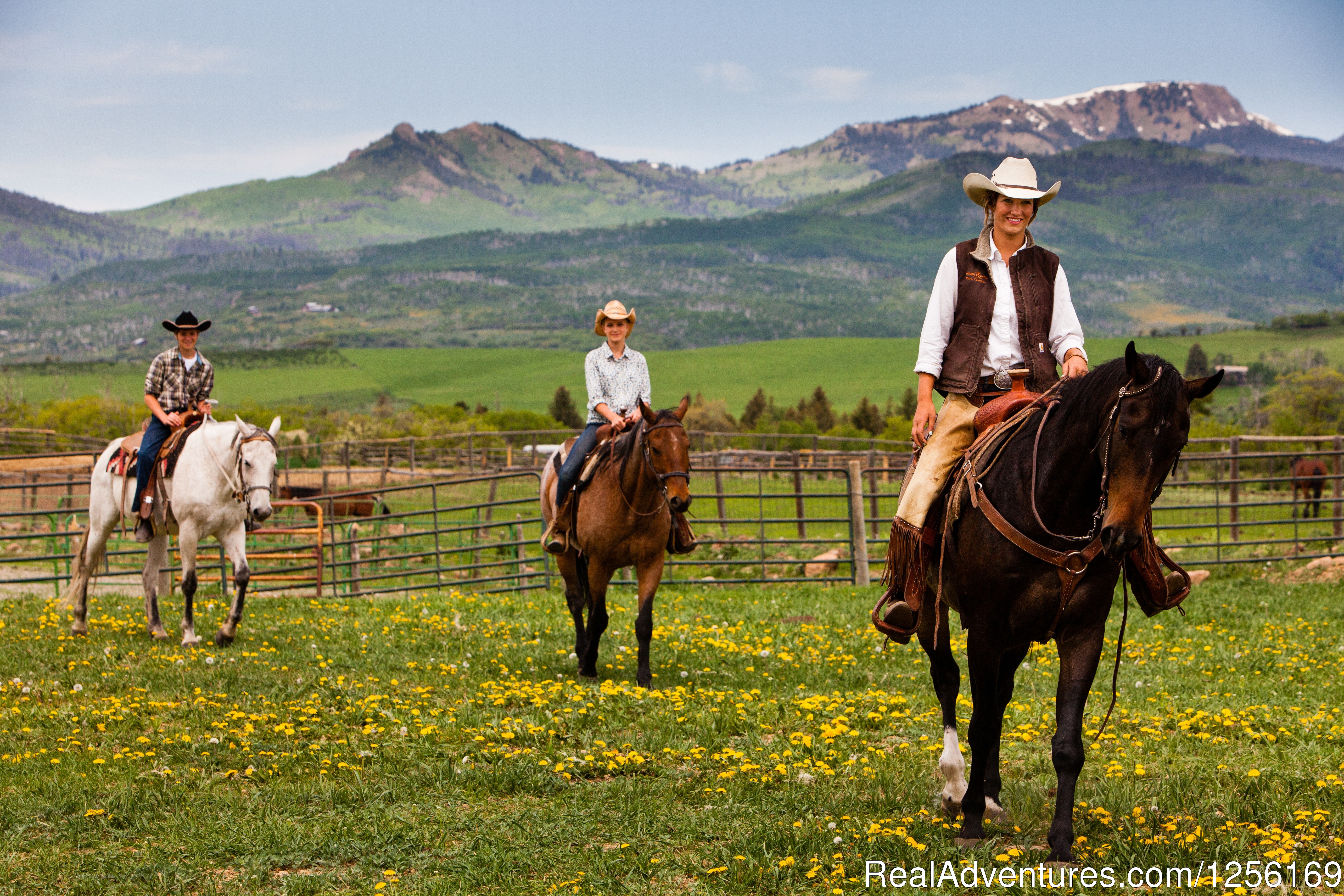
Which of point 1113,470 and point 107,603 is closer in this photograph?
point 1113,470

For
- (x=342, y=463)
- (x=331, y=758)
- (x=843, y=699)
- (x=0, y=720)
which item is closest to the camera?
(x=331, y=758)

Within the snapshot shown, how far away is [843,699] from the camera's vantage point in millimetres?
8523

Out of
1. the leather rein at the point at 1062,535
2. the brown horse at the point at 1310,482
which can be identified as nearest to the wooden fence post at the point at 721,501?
the brown horse at the point at 1310,482

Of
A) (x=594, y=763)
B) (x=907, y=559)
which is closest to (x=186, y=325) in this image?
(x=594, y=763)

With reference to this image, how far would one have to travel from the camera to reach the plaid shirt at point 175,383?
11.3 m

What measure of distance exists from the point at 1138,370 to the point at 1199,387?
0.24 meters

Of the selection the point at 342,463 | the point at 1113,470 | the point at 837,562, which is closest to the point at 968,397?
the point at 1113,470

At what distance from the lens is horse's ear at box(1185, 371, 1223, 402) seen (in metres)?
4.30

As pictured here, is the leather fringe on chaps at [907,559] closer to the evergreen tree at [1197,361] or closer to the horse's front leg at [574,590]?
the horse's front leg at [574,590]

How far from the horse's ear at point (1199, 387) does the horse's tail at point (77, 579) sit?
37.1 feet

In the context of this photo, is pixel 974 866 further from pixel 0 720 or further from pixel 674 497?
pixel 0 720

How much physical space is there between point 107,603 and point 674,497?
9.10 meters

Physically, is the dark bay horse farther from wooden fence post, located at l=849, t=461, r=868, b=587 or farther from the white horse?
wooden fence post, located at l=849, t=461, r=868, b=587

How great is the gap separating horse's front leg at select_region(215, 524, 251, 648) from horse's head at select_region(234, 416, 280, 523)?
1.22 feet
